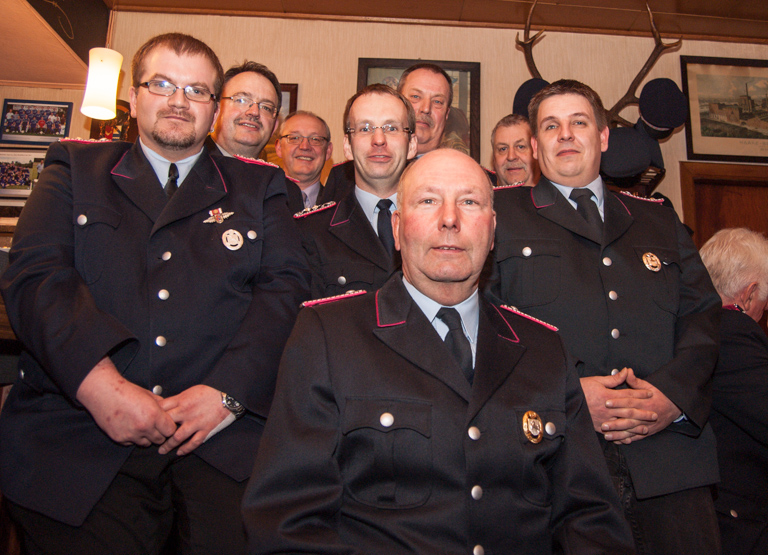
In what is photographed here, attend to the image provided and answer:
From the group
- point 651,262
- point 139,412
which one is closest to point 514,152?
point 651,262

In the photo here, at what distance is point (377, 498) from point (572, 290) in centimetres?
96

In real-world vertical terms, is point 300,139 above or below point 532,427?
above

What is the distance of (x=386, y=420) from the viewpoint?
1.31m

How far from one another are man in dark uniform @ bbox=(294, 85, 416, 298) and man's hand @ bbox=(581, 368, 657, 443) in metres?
0.78

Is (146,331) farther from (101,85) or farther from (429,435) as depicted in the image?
(101,85)

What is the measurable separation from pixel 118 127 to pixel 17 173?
3.37 feet

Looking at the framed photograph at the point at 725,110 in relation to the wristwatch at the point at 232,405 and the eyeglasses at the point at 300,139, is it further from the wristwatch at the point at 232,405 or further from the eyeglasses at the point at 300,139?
the wristwatch at the point at 232,405

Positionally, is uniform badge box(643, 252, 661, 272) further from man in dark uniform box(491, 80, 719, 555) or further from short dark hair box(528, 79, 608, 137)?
short dark hair box(528, 79, 608, 137)

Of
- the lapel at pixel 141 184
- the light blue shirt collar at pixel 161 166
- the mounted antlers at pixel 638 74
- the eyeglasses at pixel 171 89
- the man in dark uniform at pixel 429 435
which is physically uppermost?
the mounted antlers at pixel 638 74

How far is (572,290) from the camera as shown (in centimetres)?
188

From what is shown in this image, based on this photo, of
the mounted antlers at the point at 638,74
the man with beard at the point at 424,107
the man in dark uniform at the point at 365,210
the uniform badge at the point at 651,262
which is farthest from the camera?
the mounted antlers at the point at 638,74

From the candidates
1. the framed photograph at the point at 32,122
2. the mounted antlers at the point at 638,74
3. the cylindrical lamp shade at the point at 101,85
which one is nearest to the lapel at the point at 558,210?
the mounted antlers at the point at 638,74

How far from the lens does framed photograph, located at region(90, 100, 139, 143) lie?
4.16m

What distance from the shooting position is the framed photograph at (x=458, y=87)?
4523mm
